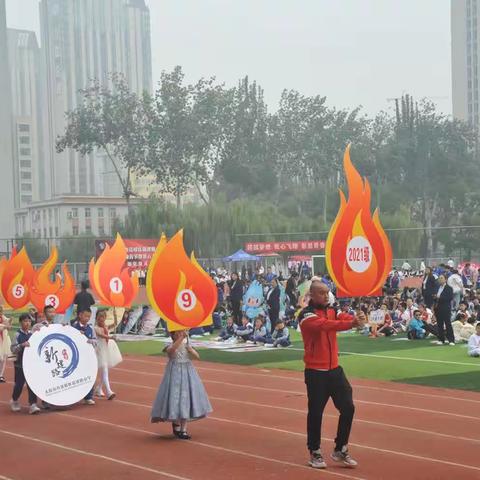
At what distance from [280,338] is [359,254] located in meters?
13.1

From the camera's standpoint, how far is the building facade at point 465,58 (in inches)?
4547

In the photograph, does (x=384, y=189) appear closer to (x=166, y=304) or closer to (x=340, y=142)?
(x=340, y=142)

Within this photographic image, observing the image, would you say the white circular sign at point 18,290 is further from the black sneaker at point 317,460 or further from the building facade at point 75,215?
the building facade at point 75,215

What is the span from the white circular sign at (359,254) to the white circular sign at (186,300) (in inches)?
99.5

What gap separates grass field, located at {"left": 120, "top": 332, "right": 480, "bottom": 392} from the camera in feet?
51.1

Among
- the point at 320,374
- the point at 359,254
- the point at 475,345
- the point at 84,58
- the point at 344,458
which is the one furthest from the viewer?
the point at 84,58

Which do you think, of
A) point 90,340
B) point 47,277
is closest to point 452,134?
point 47,277

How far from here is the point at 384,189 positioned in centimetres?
7269

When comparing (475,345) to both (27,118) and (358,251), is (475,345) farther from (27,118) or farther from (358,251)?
(27,118)

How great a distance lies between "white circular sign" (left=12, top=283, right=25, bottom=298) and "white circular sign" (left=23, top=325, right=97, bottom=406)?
9553 mm

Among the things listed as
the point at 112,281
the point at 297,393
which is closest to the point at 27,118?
the point at 112,281

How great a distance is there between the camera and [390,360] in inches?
714

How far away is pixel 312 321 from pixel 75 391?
601 centimetres

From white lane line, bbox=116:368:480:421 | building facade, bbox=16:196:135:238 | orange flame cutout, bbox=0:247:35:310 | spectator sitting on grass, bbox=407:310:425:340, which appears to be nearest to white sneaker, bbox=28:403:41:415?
white lane line, bbox=116:368:480:421
